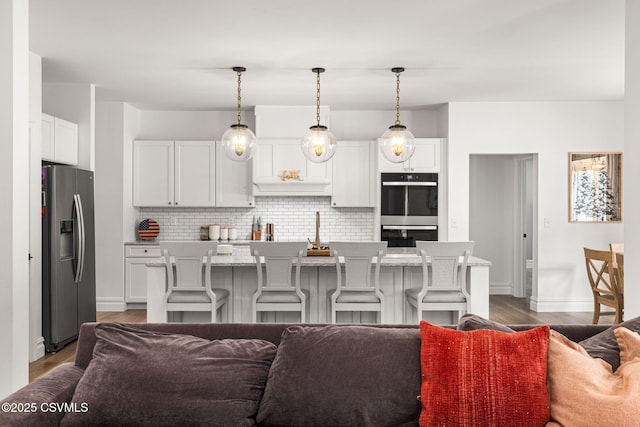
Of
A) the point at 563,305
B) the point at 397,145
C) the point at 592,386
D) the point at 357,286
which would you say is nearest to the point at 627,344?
the point at 592,386

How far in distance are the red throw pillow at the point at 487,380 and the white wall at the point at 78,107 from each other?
5054mm

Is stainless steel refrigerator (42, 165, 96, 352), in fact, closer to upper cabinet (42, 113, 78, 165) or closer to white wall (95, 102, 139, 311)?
upper cabinet (42, 113, 78, 165)

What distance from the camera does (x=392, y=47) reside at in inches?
182

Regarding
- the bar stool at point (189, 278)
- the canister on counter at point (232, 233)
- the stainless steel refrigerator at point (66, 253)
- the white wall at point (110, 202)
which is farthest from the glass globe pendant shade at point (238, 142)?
the white wall at point (110, 202)

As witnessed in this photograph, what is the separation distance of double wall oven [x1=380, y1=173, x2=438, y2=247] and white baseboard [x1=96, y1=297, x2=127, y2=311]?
134 inches

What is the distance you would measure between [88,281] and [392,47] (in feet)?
12.4

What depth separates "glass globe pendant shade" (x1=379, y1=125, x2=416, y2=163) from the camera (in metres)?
4.98

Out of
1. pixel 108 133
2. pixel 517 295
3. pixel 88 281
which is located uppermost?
pixel 108 133

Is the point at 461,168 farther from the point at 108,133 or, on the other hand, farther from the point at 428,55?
the point at 108,133

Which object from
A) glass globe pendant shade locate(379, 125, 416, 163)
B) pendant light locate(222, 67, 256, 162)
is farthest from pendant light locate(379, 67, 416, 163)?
pendant light locate(222, 67, 256, 162)

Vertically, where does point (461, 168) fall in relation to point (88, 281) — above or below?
above

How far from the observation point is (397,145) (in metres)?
4.98

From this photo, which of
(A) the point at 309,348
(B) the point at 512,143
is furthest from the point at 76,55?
(B) the point at 512,143

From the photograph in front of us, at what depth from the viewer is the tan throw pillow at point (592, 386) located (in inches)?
65.4
